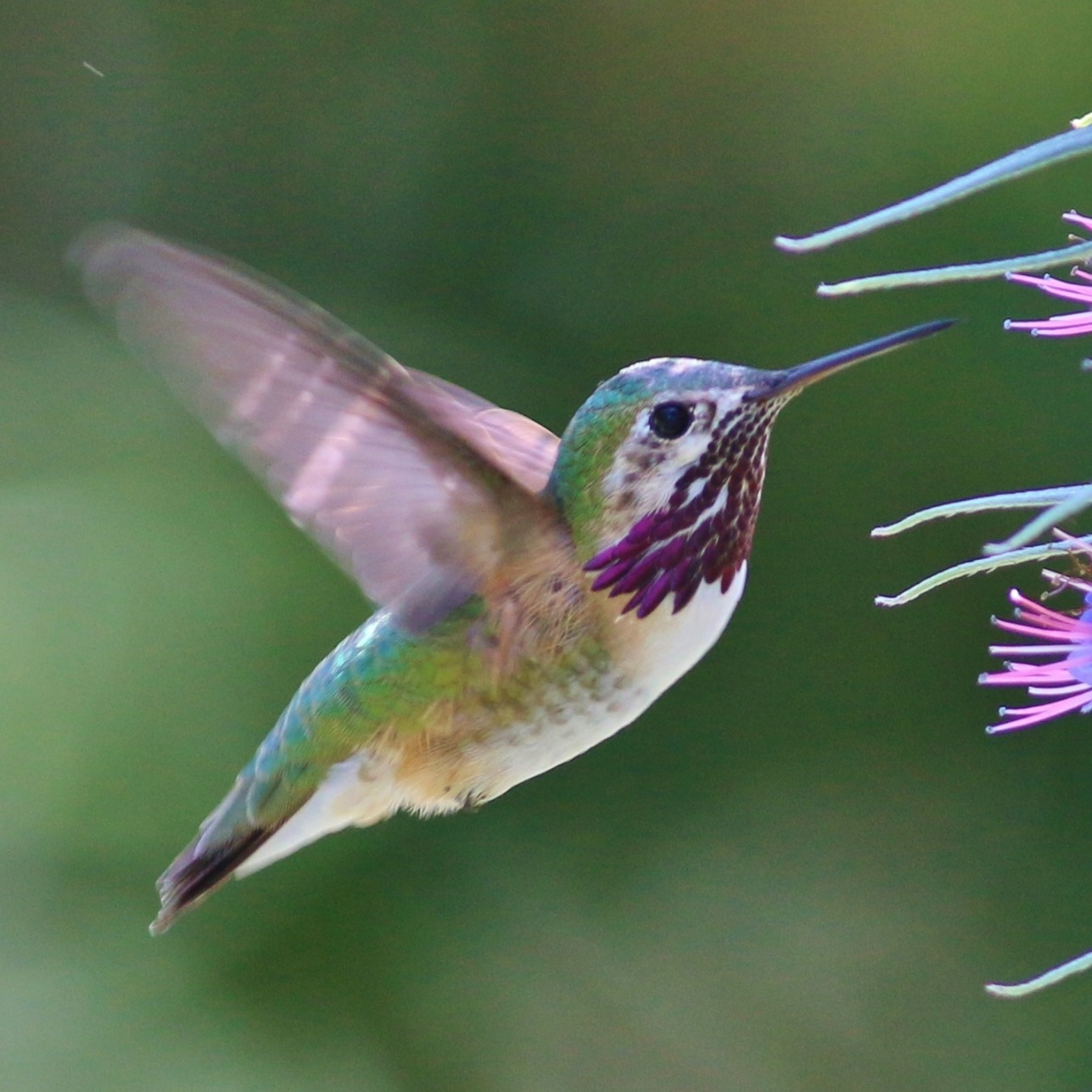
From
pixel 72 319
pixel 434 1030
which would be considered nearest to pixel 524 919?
pixel 434 1030

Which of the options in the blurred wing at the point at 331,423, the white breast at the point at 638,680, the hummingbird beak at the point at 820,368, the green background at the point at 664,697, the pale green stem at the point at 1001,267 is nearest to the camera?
the pale green stem at the point at 1001,267

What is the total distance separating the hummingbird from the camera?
152 cm

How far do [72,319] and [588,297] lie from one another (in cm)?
112

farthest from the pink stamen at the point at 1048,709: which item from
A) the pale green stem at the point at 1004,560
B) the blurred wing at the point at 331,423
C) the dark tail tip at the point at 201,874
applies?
the dark tail tip at the point at 201,874

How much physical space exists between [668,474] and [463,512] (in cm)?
21

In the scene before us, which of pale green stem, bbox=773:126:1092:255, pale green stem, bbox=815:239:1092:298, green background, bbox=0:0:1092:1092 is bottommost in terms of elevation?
green background, bbox=0:0:1092:1092

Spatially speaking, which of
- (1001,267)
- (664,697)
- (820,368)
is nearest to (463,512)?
(820,368)

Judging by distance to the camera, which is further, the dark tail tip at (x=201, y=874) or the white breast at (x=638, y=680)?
the dark tail tip at (x=201, y=874)

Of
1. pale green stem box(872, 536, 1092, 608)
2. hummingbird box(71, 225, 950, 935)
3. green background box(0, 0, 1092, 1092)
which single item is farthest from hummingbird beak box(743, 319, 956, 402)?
green background box(0, 0, 1092, 1092)

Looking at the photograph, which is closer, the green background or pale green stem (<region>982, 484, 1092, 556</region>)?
pale green stem (<region>982, 484, 1092, 556</region>)

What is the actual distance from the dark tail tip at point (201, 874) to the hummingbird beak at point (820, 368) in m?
0.79

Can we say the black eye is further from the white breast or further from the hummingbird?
the white breast

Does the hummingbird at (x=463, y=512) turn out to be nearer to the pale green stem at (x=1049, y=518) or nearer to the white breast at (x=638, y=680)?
the white breast at (x=638, y=680)

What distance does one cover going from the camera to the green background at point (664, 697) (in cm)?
326
